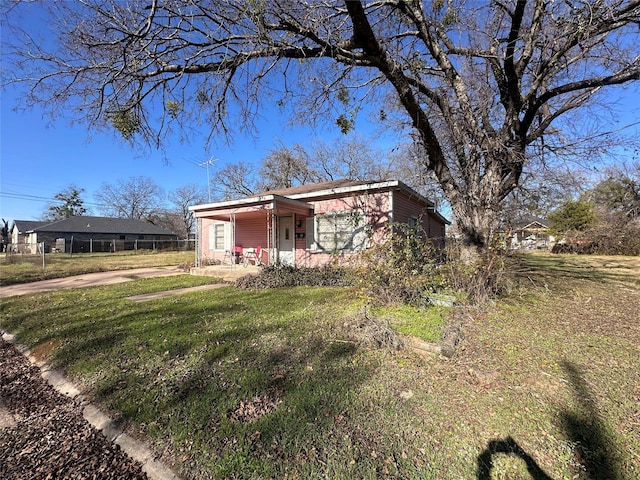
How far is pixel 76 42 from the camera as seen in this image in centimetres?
388

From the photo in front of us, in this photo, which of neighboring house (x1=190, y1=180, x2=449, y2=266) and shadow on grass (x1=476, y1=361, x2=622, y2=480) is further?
neighboring house (x1=190, y1=180, x2=449, y2=266)

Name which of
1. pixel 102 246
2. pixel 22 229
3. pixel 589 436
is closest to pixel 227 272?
pixel 589 436

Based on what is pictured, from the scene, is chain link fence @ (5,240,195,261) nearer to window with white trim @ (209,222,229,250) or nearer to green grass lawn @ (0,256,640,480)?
window with white trim @ (209,222,229,250)

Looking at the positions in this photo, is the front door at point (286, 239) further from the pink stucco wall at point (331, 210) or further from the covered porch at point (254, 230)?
the pink stucco wall at point (331, 210)

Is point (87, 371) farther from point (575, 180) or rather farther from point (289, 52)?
point (575, 180)

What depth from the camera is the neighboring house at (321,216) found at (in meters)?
8.97

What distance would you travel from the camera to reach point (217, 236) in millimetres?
13625

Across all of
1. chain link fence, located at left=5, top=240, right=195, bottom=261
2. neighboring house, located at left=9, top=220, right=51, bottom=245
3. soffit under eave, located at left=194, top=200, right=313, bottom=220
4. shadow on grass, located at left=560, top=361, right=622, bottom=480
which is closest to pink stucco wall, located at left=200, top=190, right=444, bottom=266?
soffit under eave, located at left=194, top=200, right=313, bottom=220

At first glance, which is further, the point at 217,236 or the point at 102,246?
the point at 102,246

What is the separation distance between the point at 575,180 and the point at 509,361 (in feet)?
19.3

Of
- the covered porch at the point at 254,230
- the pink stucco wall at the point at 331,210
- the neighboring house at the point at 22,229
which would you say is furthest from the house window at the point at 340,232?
the neighboring house at the point at 22,229

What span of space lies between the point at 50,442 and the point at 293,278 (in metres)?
6.33

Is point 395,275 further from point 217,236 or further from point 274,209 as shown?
point 217,236

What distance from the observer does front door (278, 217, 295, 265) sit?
432 inches
